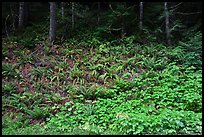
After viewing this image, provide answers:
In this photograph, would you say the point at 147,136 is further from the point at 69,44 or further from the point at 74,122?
the point at 69,44

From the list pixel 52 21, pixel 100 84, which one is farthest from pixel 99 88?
pixel 52 21

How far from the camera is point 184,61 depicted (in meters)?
10.5

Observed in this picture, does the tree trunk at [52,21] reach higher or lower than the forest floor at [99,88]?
higher

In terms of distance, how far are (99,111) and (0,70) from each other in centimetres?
596

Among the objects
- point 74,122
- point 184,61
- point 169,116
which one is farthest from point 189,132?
point 184,61

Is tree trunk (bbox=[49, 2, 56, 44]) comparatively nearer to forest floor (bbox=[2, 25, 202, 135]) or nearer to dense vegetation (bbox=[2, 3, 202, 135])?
dense vegetation (bbox=[2, 3, 202, 135])

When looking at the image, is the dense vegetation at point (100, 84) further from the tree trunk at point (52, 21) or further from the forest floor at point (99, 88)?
the tree trunk at point (52, 21)

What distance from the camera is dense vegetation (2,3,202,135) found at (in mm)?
6355

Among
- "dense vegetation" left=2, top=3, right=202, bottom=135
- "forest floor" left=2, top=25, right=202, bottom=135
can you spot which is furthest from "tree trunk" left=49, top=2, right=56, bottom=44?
"forest floor" left=2, top=25, right=202, bottom=135

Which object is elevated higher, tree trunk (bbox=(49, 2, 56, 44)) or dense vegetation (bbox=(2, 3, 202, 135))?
tree trunk (bbox=(49, 2, 56, 44))

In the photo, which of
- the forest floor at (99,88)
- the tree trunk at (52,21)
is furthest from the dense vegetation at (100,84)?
the tree trunk at (52,21)

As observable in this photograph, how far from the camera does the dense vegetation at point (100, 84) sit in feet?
20.9

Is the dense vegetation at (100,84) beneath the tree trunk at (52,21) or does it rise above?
beneath

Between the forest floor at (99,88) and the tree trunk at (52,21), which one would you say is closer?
the forest floor at (99,88)
